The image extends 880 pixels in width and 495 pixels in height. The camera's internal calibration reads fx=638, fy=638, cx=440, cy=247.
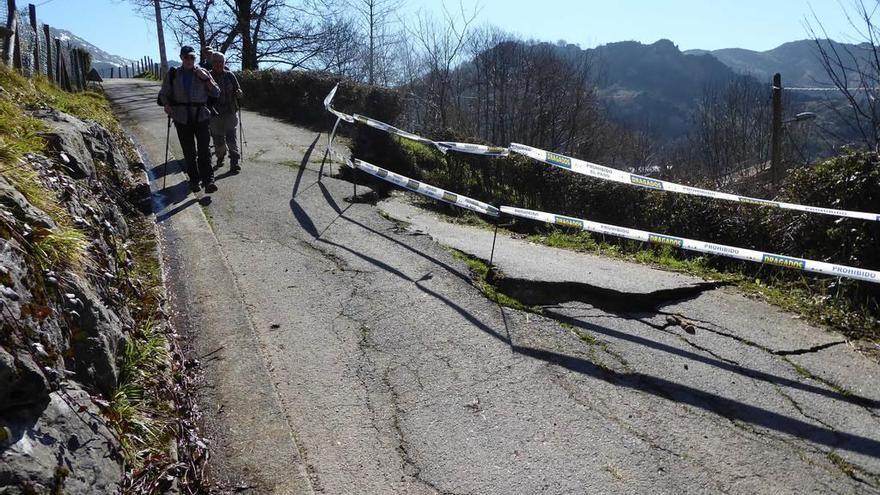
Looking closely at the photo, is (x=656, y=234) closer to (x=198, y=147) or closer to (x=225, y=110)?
(x=198, y=147)

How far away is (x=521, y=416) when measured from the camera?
13.7 ft

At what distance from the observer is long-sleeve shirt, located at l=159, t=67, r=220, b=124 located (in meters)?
8.37

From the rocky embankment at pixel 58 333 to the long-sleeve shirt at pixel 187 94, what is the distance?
3.33 meters

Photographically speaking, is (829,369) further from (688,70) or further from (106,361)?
(688,70)

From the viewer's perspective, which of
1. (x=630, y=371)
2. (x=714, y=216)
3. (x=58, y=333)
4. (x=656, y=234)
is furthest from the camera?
(x=714, y=216)

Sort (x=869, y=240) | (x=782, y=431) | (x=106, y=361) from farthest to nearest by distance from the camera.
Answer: (x=869, y=240) < (x=782, y=431) < (x=106, y=361)

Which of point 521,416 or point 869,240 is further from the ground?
point 869,240

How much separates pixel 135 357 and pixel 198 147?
5.26 metres

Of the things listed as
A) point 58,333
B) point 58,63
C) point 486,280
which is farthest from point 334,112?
point 58,333

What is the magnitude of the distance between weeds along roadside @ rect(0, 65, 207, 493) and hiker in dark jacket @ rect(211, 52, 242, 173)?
426 cm

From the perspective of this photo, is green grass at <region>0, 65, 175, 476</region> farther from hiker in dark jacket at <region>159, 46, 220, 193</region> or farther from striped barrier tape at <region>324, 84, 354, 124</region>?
striped barrier tape at <region>324, 84, 354, 124</region>

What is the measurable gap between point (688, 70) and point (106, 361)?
216676 millimetres

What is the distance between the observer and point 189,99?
8.41 m

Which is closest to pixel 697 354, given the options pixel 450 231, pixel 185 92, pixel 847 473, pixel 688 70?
pixel 847 473
